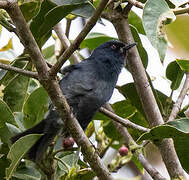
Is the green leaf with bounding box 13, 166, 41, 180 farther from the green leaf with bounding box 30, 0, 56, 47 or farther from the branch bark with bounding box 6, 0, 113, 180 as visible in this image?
the green leaf with bounding box 30, 0, 56, 47

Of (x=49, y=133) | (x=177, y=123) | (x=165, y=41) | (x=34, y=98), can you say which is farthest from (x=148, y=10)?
(x=49, y=133)

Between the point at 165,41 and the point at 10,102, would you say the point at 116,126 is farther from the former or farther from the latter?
the point at 165,41

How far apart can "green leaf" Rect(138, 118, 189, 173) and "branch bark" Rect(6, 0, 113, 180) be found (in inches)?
11.0

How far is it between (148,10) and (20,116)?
0.98 m

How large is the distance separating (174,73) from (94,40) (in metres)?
0.64

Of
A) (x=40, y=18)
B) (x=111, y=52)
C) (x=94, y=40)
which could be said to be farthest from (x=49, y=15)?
(x=111, y=52)

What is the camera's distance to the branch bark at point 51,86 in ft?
6.45

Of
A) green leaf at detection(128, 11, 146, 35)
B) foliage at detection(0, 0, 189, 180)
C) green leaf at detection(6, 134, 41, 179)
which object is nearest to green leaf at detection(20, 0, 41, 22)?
foliage at detection(0, 0, 189, 180)

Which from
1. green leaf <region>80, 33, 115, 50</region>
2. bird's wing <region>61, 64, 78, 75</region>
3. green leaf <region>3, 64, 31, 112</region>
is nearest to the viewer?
green leaf <region>3, 64, 31, 112</region>

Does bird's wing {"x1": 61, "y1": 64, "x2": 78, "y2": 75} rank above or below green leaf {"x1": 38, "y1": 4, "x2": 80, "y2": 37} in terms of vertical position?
below

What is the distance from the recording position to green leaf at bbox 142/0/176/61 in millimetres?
2053

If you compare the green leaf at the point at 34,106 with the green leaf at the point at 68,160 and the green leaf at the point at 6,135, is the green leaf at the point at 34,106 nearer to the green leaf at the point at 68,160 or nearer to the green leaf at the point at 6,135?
the green leaf at the point at 6,135

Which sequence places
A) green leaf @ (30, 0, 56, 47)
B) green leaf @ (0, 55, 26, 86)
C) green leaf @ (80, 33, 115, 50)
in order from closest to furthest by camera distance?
1. green leaf @ (30, 0, 56, 47)
2. green leaf @ (0, 55, 26, 86)
3. green leaf @ (80, 33, 115, 50)

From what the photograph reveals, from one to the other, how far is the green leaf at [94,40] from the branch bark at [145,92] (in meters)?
0.51
